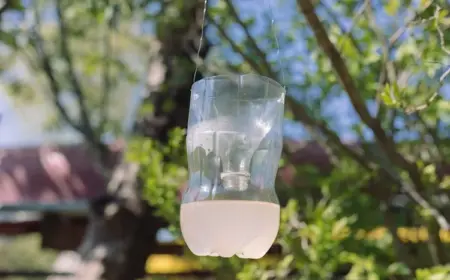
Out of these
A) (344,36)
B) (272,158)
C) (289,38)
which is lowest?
(272,158)

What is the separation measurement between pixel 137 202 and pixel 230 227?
2.18 m

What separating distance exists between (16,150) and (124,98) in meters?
4.75

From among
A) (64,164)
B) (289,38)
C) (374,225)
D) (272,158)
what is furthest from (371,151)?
(64,164)

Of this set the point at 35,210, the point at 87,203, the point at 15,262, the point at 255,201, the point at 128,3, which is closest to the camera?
the point at 255,201

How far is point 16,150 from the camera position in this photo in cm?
397

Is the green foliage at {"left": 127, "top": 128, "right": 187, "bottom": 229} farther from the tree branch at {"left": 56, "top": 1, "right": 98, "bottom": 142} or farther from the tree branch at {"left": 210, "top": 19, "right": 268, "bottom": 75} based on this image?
the tree branch at {"left": 56, "top": 1, "right": 98, "bottom": 142}

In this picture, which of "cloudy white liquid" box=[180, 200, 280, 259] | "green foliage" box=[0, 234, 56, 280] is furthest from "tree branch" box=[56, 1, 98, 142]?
"green foliage" box=[0, 234, 56, 280]

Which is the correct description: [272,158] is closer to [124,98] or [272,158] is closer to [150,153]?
[150,153]

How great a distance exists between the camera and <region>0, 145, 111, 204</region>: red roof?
12.3ft

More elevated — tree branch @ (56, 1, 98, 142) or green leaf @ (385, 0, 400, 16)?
tree branch @ (56, 1, 98, 142)

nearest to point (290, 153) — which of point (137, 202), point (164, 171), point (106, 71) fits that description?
point (164, 171)

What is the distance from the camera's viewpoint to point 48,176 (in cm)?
379

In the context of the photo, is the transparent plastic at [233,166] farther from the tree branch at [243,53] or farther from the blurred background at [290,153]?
the tree branch at [243,53]

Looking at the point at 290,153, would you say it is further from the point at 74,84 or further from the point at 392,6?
the point at 74,84
